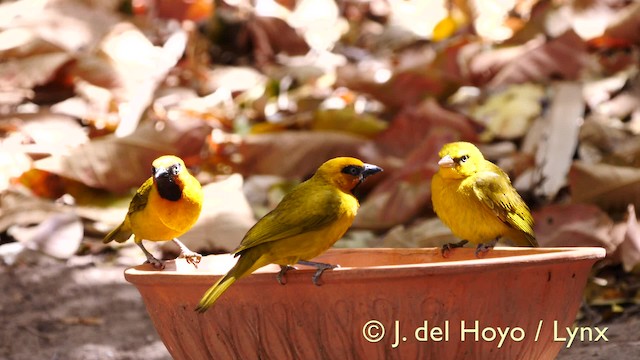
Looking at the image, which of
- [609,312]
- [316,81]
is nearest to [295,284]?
[609,312]

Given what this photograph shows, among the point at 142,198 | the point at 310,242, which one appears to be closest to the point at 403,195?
the point at 142,198

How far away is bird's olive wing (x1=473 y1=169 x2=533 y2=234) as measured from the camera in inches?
113

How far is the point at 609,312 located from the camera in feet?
12.8

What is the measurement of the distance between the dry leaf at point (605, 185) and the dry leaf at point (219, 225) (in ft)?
4.39

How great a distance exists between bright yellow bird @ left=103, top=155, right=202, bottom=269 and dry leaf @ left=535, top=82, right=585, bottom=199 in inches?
89.8

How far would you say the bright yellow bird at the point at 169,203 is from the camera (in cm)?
274

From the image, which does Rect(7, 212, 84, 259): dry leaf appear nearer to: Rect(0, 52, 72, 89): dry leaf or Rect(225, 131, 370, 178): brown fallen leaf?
Rect(225, 131, 370, 178): brown fallen leaf

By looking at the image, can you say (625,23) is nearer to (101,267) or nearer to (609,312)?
(609,312)

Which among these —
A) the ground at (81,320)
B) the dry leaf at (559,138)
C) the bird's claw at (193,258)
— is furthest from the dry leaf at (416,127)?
the bird's claw at (193,258)

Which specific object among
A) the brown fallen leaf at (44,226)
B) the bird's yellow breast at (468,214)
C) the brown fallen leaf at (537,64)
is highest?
the brown fallen leaf at (537,64)

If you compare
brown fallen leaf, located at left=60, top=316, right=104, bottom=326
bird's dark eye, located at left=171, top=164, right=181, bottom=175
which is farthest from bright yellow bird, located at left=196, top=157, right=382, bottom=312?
brown fallen leaf, located at left=60, top=316, right=104, bottom=326

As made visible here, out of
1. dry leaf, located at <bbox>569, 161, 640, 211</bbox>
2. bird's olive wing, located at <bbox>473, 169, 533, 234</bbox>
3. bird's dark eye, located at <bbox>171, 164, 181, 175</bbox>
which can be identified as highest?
dry leaf, located at <bbox>569, 161, 640, 211</bbox>

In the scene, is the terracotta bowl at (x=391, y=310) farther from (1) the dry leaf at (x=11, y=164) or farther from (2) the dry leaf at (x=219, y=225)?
(1) the dry leaf at (x=11, y=164)

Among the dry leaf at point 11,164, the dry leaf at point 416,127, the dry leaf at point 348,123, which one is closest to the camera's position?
the dry leaf at point 11,164
